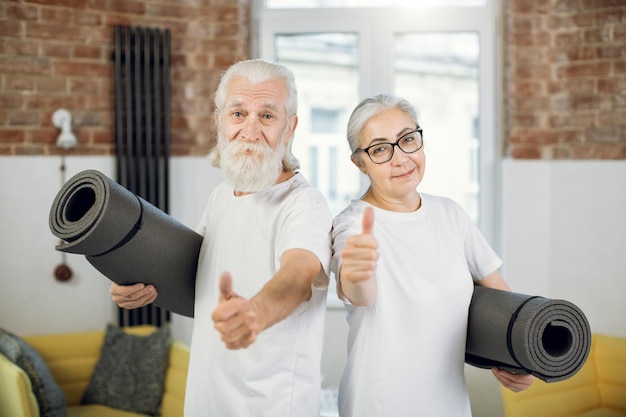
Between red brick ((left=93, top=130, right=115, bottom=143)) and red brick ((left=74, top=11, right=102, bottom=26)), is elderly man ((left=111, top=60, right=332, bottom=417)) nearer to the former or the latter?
red brick ((left=93, top=130, right=115, bottom=143))

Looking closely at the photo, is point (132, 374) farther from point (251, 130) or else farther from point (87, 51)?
point (251, 130)

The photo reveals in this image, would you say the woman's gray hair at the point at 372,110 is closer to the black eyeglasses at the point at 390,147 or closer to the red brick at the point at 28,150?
the black eyeglasses at the point at 390,147

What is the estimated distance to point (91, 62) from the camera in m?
4.11

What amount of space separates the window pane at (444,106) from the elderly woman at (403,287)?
2.52 metres

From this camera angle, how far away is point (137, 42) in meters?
4.09

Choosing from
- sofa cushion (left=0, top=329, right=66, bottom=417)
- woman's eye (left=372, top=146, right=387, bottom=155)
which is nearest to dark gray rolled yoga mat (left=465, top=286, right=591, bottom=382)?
woman's eye (left=372, top=146, right=387, bottom=155)

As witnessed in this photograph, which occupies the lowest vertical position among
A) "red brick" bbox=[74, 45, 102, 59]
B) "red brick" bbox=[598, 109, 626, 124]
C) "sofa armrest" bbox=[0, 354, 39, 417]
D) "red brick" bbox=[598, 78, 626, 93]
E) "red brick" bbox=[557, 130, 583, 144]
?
"sofa armrest" bbox=[0, 354, 39, 417]

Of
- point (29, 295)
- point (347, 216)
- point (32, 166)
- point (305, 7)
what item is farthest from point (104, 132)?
point (347, 216)

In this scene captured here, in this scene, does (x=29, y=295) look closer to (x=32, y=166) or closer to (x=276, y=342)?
(x=32, y=166)

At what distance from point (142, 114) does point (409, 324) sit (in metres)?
2.81

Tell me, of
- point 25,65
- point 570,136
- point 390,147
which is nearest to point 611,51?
point 570,136

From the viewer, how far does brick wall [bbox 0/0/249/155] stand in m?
3.99

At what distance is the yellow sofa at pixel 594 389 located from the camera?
3.53 meters

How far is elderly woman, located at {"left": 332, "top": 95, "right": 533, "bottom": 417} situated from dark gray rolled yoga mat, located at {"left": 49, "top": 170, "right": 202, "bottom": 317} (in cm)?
43
